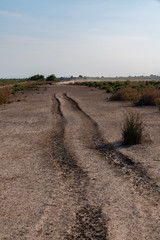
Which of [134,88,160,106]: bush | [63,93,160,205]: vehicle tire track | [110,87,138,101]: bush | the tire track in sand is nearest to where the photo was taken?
the tire track in sand

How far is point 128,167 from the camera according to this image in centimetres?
744

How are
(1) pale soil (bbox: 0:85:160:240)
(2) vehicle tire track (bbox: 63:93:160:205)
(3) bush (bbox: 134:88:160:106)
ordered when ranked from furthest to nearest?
(3) bush (bbox: 134:88:160:106), (2) vehicle tire track (bbox: 63:93:160:205), (1) pale soil (bbox: 0:85:160:240)

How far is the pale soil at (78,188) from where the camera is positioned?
14.5 feet

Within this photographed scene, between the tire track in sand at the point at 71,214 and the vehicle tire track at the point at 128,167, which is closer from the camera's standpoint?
the tire track in sand at the point at 71,214

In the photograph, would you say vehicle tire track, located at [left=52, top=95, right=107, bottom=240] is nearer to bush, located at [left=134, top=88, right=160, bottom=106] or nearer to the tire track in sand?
the tire track in sand

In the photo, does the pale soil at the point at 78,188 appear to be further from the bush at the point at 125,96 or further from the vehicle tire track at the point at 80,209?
the bush at the point at 125,96

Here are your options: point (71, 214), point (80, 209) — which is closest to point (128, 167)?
point (80, 209)

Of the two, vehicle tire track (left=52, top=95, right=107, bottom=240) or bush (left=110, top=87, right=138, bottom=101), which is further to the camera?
bush (left=110, top=87, right=138, bottom=101)

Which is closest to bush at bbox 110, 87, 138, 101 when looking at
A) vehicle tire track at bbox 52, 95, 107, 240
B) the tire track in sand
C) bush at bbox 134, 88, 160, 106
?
bush at bbox 134, 88, 160, 106

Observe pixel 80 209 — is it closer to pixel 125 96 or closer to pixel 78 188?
pixel 78 188

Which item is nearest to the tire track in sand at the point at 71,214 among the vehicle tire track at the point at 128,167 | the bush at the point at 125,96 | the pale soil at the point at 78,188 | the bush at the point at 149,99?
the pale soil at the point at 78,188

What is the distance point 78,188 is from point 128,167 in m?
1.73

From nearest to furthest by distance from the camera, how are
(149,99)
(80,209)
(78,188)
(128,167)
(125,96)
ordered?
1. (80,209)
2. (78,188)
3. (128,167)
4. (149,99)
5. (125,96)

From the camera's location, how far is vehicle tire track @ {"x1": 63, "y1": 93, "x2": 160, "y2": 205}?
5.87 m
